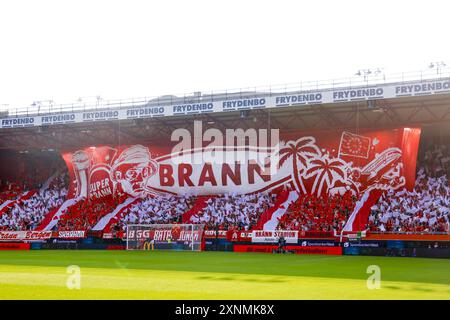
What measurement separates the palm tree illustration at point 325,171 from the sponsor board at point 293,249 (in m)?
7.29

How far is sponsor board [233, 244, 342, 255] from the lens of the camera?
40.0 meters

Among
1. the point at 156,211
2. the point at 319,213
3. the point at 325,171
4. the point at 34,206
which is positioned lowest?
the point at 319,213

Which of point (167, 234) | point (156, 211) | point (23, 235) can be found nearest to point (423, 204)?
point (167, 234)

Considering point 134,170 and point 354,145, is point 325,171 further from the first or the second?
point 134,170

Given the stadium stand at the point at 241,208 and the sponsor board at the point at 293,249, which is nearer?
the sponsor board at the point at 293,249

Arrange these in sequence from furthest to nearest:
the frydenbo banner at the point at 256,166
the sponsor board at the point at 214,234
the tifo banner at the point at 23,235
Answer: the tifo banner at the point at 23,235 < the frydenbo banner at the point at 256,166 < the sponsor board at the point at 214,234

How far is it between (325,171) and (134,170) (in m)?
16.8

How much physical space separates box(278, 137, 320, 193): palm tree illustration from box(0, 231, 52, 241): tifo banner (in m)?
19.3

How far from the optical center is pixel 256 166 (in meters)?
49.8

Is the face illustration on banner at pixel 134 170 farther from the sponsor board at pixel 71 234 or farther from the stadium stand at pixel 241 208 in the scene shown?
the sponsor board at pixel 71 234

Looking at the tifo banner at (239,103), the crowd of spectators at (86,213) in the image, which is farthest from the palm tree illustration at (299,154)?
the crowd of spectators at (86,213)

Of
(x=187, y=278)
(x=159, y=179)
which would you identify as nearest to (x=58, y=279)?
(x=187, y=278)

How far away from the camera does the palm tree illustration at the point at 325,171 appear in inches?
1845

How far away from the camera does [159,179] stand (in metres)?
53.4
